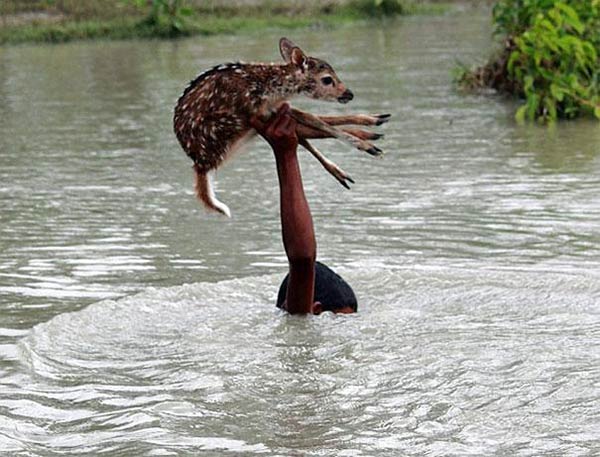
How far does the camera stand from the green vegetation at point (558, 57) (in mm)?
13305

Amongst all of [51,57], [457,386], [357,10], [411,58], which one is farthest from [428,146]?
[357,10]

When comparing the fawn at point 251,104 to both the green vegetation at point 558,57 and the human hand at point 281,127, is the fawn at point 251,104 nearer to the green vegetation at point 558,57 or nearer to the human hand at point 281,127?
the human hand at point 281,127

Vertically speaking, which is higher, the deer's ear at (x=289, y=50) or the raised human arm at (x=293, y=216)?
the deer's ear at (x=289, y=50)

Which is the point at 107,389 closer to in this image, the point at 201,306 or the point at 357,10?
the point at 201,306

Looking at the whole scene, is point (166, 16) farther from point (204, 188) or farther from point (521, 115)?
point (204, 188)

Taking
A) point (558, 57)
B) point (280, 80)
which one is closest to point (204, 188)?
point (280, 80)

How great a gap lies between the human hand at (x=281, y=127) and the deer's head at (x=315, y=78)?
13 centimetres

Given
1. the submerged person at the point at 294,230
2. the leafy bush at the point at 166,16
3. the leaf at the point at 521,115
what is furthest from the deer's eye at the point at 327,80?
the leafy bush at the point at 166,16

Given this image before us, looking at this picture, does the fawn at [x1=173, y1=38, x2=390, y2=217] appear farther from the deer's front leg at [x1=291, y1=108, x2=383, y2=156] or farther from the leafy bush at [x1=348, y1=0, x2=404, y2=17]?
the leafy bush at [x1=348, y1=0, x2=404, y2=17]

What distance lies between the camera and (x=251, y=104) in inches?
247

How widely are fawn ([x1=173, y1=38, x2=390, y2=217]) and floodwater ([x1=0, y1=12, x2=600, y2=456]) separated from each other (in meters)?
0.82

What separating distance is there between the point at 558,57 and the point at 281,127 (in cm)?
797

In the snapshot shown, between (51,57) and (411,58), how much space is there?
6.25 meters

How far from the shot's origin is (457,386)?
532 centimetres
